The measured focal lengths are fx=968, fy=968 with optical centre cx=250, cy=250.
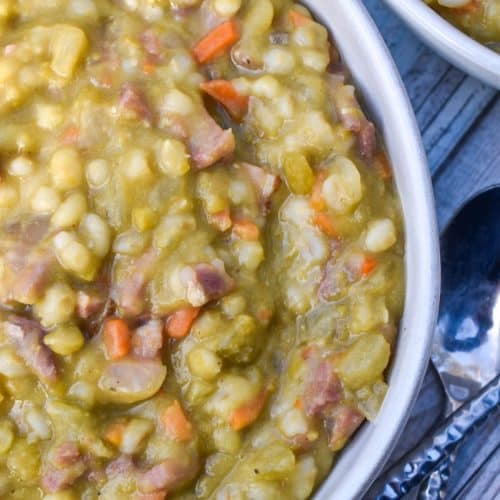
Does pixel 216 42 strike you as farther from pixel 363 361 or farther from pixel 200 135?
pixel 363 361

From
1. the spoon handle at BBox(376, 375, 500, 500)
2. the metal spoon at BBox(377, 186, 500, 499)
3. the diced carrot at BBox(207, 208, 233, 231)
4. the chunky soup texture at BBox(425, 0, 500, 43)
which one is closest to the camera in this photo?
the diced carrot at BBox(207, 208, 233, 231)

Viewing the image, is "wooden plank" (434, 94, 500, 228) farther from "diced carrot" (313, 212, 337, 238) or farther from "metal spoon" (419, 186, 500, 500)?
"diced carrot" (313, 212, 337, 238)

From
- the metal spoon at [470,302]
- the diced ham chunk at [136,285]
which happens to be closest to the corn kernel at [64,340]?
the diced ham chunk at [136,285]

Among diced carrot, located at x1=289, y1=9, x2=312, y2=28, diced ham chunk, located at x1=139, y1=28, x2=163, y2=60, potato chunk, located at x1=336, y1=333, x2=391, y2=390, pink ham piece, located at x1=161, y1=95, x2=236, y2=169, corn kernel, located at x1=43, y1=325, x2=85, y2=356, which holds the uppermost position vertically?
diced carrot, located at x1=289, y1=9, x2=312, y2=28

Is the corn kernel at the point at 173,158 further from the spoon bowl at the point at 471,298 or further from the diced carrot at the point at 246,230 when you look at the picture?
the spoon bowl at the point at 471,298

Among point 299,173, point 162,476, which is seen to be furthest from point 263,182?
point 162,476

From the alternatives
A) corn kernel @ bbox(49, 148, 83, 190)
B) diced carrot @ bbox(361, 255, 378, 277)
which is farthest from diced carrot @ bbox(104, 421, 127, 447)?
diced carrot @ bbox(361, 255, 378, 277)

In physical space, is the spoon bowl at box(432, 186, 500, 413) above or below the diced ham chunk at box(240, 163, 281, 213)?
below

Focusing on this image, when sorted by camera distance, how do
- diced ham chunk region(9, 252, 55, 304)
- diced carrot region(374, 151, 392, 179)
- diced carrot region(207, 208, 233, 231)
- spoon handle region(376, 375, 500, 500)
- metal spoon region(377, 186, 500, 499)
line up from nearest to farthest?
diced ham chunk region(9, 252, 55, 304), diced carrot region(207, 208, 233, 231), diced carrot region(374, 151, 392, 179), spoon handle region(376, 375, 500, 500), metal spoon region(377, 186, 500, 499)
